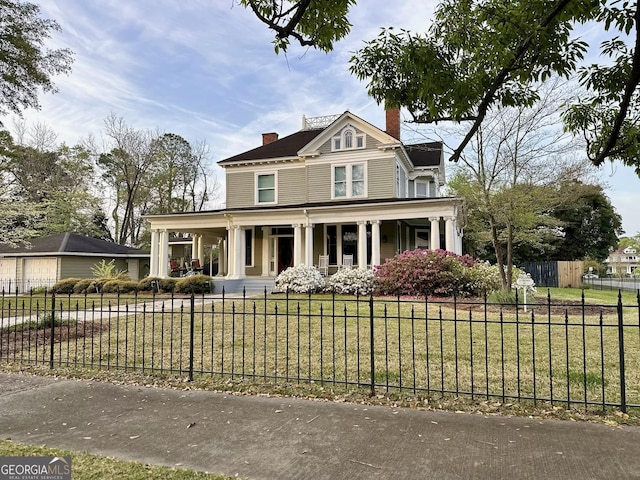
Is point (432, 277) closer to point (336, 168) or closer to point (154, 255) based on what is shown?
point (336, 168)

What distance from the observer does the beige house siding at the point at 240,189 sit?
77.2 ft

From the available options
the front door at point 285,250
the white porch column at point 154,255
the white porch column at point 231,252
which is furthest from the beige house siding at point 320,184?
the white porch column at point 154,255

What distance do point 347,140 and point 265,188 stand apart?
5.16 metres

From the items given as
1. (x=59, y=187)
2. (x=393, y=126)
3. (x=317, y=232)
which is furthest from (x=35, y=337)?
(x=59, y=187)

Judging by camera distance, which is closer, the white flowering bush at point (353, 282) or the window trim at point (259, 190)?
the white flowering bush at point (353, 282)

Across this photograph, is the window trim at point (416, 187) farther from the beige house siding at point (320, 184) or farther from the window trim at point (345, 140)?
the beige house siding at point (320, 184)

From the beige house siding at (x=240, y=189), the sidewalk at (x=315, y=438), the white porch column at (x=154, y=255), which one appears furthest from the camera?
the beige house siding at (x=240, y=189)

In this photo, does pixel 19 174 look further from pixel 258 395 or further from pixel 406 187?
pixel 258 395

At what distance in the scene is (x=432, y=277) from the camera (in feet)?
50.6

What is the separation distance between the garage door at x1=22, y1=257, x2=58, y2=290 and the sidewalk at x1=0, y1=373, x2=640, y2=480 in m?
23.5

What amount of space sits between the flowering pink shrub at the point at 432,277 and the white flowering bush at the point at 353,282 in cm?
A: 55

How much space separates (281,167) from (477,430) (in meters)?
20.2

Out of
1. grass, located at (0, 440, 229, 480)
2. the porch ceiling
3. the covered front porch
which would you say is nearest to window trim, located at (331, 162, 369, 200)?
the porch ceiling

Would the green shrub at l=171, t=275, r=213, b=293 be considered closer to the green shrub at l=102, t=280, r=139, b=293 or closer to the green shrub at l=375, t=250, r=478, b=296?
the green shrub at l=102, t=280, r=139, b=293
